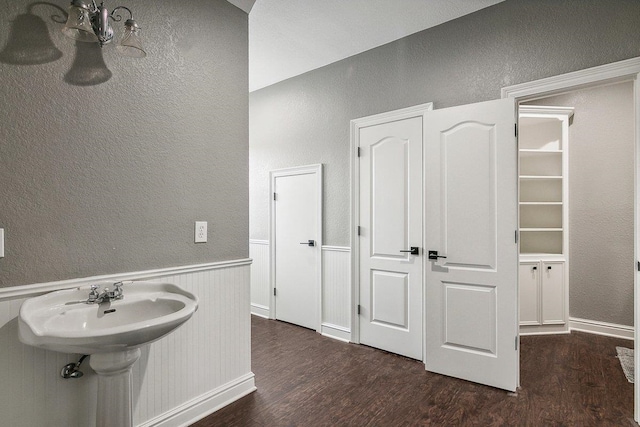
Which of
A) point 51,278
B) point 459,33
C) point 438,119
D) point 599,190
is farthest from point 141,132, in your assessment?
point 599,190

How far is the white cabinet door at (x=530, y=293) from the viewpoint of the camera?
11.5 feet

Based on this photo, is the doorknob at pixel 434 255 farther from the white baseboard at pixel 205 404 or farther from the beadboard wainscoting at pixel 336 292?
the white baseboard at pixel 205 404

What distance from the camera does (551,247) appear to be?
369 cm

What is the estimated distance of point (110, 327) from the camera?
4.80 feet

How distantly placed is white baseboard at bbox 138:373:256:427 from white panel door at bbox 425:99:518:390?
4.67 feet

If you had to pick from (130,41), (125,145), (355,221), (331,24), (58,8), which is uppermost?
(331,24)

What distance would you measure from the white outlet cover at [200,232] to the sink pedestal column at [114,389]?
0.80 meters

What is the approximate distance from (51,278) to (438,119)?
2.61m

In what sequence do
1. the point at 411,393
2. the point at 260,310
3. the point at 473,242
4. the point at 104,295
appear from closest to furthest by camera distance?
the point at 104,295, the point at 411,393, the point at 473,242, the point at 260,310

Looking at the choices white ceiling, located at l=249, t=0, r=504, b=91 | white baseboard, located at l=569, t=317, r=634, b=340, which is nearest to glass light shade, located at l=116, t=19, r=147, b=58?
white ceiling, located at l=249, t=0, r=504, b=91

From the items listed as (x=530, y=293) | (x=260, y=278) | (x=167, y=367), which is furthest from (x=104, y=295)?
(x=530, y=293)

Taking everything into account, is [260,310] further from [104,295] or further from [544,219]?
[544,219]

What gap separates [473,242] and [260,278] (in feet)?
8.61

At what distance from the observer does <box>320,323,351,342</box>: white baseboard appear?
3.30 meters
